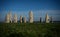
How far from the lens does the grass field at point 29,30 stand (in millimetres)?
1940

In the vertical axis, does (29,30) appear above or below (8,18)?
below

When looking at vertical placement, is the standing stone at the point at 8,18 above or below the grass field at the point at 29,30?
above

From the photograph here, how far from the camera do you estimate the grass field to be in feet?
6.37

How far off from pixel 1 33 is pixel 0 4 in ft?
1.33

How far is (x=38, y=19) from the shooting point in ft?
6.42

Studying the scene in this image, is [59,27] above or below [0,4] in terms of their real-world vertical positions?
below

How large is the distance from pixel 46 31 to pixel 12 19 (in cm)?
49

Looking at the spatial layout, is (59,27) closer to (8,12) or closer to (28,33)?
(28,33)

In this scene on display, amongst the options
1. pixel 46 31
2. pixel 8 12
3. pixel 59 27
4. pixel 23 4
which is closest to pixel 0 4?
pixel 8 12

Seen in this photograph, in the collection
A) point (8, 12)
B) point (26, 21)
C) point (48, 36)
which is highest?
point (8, 12)

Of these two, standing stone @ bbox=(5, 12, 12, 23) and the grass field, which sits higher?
standing stone @ bbox=(5, 12, 12, 23)

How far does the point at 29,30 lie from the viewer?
195 cm

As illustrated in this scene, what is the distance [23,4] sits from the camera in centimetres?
203

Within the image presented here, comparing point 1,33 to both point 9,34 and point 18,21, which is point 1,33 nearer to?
point 9,34
